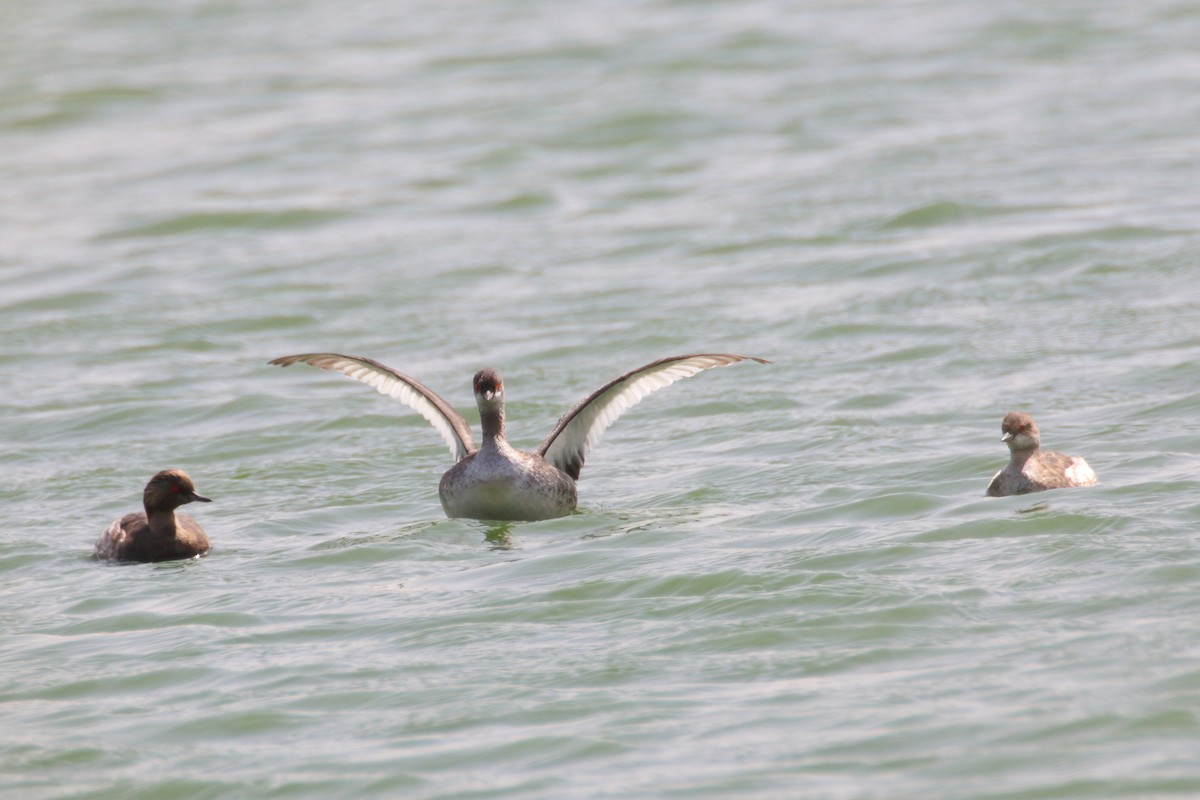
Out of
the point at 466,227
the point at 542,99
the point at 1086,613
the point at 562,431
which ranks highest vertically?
the point at 542,99

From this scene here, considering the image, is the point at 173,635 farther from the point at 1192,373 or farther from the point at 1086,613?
the point at 1192,373

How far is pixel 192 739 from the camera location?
9.05 m

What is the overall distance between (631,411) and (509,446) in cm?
339

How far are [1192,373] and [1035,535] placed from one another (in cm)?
433

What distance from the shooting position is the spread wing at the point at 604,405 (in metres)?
12.5

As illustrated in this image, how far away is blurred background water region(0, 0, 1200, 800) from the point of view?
8750mm

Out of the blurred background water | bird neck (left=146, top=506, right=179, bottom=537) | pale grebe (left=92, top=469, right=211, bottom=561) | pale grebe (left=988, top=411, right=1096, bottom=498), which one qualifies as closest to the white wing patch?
pale grebe (left=988, top=411, right=1096, bottom=498)

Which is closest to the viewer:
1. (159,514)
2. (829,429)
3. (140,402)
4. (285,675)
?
(285,675)

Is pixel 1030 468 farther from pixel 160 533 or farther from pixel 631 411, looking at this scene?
pixel 160 533

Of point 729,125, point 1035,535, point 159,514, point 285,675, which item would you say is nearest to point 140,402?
point 159,514

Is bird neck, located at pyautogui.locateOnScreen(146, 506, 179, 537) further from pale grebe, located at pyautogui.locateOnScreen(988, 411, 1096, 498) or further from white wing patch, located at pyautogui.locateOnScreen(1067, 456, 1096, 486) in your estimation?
white wing patch, located at pyautogui.locateOnScreen(1067, 456, 1096, 486)

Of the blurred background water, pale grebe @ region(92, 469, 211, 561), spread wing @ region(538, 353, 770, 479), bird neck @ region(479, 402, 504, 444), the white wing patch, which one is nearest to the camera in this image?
the blurred background water

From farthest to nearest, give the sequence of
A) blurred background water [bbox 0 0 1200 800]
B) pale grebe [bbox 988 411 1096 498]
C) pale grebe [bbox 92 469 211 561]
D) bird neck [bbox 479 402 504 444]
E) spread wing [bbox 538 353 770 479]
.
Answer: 1. bird neck [bbox 479 402 504 444]
2. spread wing [bbox 538 353 770 479]
3. pale grebe [bbox 92 469 211 561]
4. pale grebe [bbox 988 411 1096 498]
5. blurred background water [bbox 0 0 1200 800]

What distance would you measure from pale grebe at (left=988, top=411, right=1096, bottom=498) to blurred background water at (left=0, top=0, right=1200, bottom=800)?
0.19 metres
